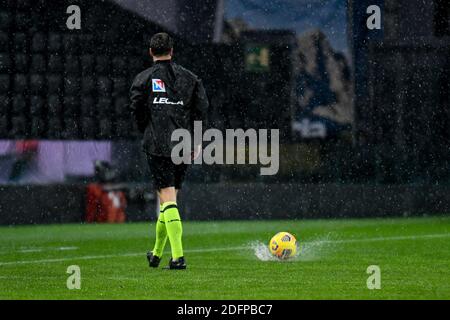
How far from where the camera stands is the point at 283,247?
11.2 meters

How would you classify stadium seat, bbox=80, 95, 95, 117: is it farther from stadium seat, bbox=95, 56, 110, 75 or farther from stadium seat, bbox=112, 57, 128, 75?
stadium seat, bbox=112, 57, 128, 75

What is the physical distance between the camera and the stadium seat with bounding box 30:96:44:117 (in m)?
18.8

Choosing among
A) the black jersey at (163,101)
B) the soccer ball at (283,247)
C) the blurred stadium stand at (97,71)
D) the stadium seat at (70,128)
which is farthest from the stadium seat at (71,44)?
the black jersey at (163,101)

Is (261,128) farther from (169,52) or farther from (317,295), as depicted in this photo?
(317,295)

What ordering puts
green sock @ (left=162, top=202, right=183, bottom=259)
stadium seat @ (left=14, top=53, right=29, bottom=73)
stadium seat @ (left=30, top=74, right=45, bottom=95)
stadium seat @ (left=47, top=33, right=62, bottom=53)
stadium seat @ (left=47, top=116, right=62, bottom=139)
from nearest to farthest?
green sock @ (left=162, top=202, right=183, bottom=259)
stadium seat @ (left=47, top=116, right=62, bottom=139)
stadium seat @ (left=14, top=53, right=29, bottom=73)
stadium seat @ (left=30, top=74, right=45, bottom=95)
stadium seat @ (left=47, top=33, right=62, bottom=53)

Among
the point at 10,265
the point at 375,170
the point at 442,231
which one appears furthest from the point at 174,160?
the point at 375,170

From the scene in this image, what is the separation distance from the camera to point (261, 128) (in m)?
19.3

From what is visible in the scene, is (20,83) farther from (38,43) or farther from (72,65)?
(72,65)

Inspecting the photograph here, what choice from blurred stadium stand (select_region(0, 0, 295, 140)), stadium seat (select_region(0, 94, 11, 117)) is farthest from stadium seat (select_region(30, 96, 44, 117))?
stadium seat (select_region(0, 94, 11, 117))

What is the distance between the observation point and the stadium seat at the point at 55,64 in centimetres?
1912

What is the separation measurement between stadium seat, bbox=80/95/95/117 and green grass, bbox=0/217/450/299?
1.97 metres

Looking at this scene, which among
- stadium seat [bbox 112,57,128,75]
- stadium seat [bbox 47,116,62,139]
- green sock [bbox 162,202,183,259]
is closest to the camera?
green sock [bbox 162,202,183,259]

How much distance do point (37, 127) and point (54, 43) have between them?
1.33 meters

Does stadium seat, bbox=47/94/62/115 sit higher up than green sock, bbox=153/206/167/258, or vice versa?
stadium seat, bbox=47/94/62/115
